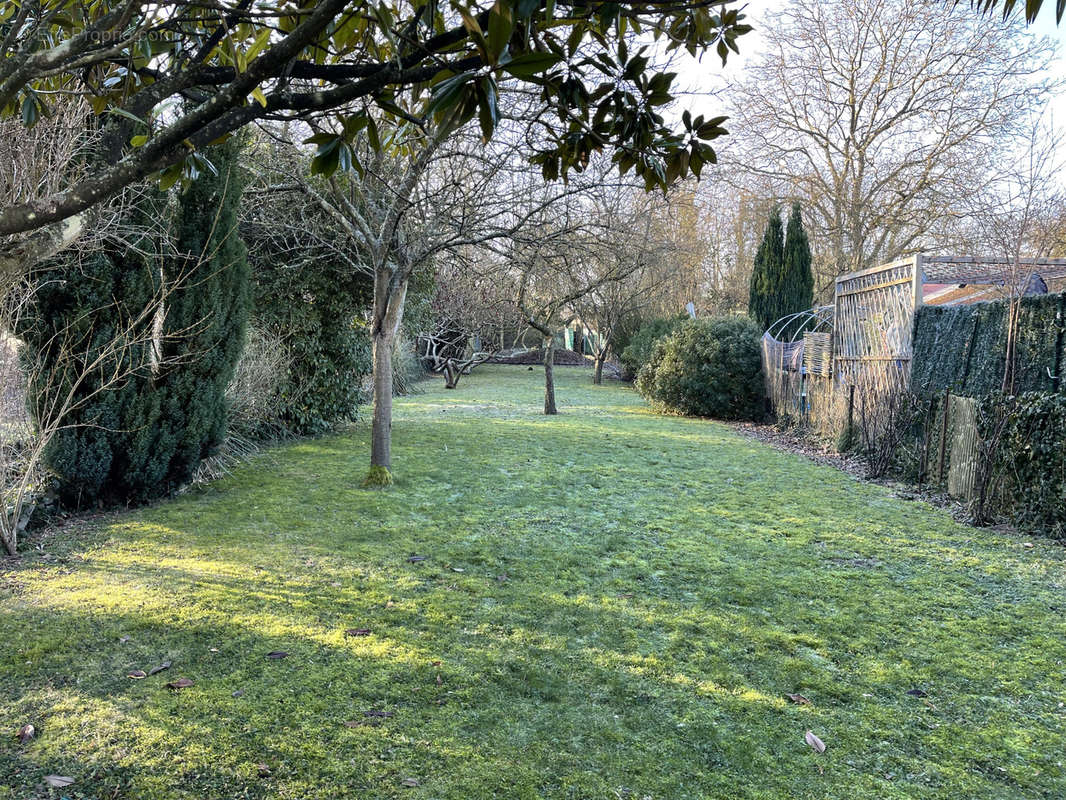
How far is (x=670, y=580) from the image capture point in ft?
15.4

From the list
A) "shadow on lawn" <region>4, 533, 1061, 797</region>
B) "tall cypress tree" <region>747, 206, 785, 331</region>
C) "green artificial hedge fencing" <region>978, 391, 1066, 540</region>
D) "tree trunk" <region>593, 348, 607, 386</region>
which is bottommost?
"shadow on lawn" <region>4, 533, 1061, 797</region>

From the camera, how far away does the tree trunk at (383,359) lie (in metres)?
7.42

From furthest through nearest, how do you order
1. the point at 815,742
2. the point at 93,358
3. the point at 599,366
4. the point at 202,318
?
the point at 599,366 → the point at 202,318 → the point at 93,358 → the point at 815,742

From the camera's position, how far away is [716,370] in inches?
593

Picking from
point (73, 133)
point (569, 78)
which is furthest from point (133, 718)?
point (73, 133)

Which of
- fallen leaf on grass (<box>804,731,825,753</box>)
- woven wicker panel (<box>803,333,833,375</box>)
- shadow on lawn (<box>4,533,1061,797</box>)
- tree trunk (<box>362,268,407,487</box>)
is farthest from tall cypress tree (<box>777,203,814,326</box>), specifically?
fallen leaf on grass (<box>804,731,825,753</box>)

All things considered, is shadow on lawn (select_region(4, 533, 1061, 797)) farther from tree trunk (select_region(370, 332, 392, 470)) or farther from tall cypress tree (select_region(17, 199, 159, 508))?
tree trunk (select_region(370, 332, 392, 470))

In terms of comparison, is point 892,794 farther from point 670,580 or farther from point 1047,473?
point 1047,473

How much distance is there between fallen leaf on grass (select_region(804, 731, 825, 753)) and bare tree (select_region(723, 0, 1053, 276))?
17.5m

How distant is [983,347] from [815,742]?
21.1 ft

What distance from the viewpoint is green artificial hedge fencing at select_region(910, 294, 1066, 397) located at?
6316mm

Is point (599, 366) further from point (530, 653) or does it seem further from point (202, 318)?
point (530, 653)

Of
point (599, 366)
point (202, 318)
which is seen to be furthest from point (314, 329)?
point (599, 366)

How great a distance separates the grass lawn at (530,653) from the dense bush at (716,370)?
8.33 metres
